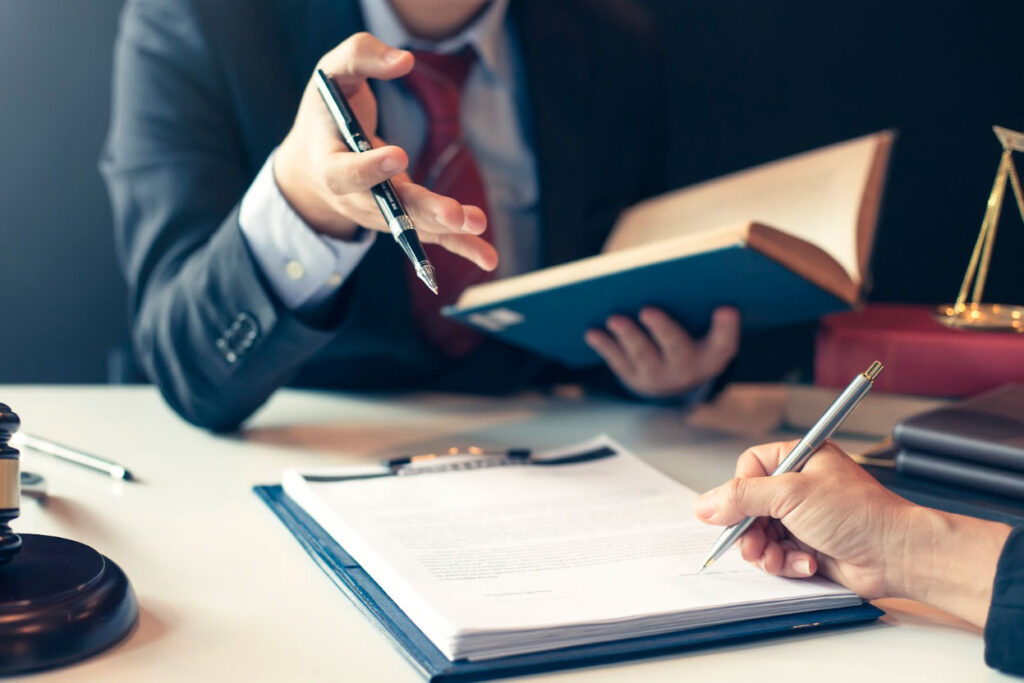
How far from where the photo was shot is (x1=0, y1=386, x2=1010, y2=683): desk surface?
545 mm

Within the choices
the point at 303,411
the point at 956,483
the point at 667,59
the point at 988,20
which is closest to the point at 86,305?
the point at 303,411

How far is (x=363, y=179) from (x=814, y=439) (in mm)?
379

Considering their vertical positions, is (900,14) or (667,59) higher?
(900,14)

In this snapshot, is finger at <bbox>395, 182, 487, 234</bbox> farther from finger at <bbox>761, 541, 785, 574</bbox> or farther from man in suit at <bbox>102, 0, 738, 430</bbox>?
finger at <bbox>761, 541, 785, 574</bbox>

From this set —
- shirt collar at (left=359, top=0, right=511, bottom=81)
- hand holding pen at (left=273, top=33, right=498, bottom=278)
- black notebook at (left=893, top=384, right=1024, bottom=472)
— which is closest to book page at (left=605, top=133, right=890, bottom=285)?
black notebook at (left=893, top=384, right=1024, bottom=472)

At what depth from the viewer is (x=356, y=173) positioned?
0.73 meters

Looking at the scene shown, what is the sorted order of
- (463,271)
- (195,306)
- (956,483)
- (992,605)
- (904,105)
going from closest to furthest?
(992,605) < (956,483) < (195,306) < (463,271) < (904,105)

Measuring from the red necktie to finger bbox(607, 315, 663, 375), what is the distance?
0.24 m

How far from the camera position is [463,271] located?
4.17 feet

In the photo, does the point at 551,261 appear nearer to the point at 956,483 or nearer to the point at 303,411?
the point at 303,411

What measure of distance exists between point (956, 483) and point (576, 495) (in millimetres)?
308

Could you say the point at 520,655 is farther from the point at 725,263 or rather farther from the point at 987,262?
the point at 987,262

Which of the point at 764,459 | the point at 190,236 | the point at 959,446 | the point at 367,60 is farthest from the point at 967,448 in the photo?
the point at 190,236

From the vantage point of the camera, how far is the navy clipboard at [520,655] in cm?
52
